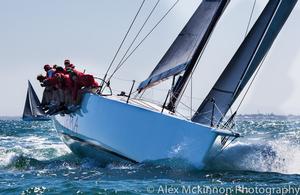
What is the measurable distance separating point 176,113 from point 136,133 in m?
Result: 1.29

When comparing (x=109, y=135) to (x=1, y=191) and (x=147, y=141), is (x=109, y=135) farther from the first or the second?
(x=1, y=191)

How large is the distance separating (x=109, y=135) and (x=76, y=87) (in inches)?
63.2

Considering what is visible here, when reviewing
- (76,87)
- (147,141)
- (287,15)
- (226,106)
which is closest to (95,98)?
(76,87)

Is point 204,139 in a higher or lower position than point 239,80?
lower

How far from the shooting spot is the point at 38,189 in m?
8.05

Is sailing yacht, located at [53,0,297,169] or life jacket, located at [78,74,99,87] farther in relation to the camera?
life jacket, located at [78,74,99,87]

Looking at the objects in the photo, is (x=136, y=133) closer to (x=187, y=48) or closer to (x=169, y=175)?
(x=169, y=175)

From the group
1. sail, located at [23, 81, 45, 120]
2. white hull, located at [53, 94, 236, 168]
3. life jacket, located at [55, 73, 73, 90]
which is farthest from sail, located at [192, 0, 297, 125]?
sail, located at [23, 81, 45, 120]

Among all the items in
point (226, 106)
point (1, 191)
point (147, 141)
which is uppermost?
point (226, 106)

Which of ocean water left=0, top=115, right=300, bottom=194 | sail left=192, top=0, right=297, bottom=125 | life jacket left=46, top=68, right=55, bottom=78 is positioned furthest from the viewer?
life jacket left=46, top=68, right=55, bottom=78

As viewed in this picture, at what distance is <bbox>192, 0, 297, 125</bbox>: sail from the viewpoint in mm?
10578

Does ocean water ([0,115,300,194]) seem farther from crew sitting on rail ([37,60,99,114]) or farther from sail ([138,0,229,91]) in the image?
sail ([138,0,229,91])

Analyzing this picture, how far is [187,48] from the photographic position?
37.4ft

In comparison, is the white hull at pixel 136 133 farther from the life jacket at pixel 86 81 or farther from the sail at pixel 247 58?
the sail at pixel 247 58
